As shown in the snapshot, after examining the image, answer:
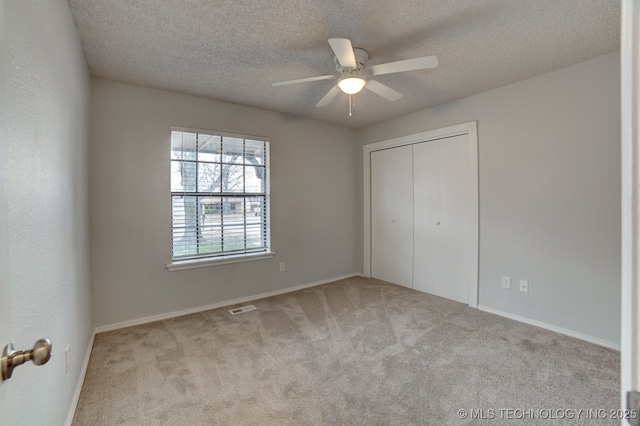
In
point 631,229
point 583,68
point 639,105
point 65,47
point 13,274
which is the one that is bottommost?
point 13,274

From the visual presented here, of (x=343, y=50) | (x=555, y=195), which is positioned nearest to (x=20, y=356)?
(x=343, y=50)

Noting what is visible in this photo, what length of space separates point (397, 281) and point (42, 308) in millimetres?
3746

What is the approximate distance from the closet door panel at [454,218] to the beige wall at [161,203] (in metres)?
1.66

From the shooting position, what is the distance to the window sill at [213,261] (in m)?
3.06

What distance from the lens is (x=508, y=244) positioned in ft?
9.71

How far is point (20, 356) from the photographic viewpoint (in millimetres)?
580

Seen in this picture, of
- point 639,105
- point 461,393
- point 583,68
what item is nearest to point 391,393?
point 461,393

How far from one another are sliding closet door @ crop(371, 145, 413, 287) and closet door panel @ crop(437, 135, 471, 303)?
474mm

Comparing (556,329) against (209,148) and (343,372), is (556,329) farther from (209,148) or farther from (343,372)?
(209,148)

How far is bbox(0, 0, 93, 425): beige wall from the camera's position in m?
0.93

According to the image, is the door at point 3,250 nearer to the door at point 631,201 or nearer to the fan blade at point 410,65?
the door at point 631,201

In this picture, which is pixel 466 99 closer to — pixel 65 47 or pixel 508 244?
pixel 508 244

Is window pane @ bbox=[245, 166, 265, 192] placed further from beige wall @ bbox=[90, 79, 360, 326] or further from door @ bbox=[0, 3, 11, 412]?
door @ bbox=[0, 3, 11, 412]

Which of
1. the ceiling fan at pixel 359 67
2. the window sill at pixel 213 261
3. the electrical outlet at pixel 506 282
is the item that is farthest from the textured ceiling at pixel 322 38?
the electrical outlet at pixel 506 282
